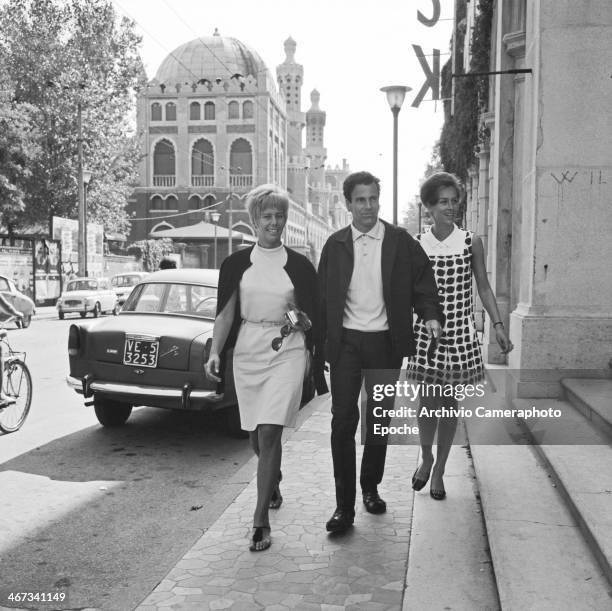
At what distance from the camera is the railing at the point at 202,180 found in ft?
220

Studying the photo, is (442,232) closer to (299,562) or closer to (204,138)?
(299,562)

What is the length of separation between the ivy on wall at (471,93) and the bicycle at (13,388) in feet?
26.3

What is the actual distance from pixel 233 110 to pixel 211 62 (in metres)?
5.57

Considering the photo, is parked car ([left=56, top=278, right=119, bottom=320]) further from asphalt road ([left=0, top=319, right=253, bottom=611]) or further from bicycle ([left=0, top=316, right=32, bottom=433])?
bicycle ([left=0, top=316, right=32, bottom=433])

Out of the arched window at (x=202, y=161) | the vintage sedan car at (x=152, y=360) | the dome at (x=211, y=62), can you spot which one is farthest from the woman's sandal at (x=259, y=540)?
the dome at (x=211, y=62)

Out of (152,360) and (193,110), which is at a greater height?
(193,110)

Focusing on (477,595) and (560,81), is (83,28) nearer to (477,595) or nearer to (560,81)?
(560,81)

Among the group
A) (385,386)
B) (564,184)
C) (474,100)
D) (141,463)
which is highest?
(474,100)

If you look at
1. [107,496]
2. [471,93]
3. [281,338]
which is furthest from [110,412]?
[471,93]

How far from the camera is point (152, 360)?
6.39 m

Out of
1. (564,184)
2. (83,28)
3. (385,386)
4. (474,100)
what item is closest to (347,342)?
(385,386)

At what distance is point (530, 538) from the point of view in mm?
3551

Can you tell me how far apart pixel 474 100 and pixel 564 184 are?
6.91 meters

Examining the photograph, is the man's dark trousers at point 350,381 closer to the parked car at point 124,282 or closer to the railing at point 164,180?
the parked car at point 124,282
